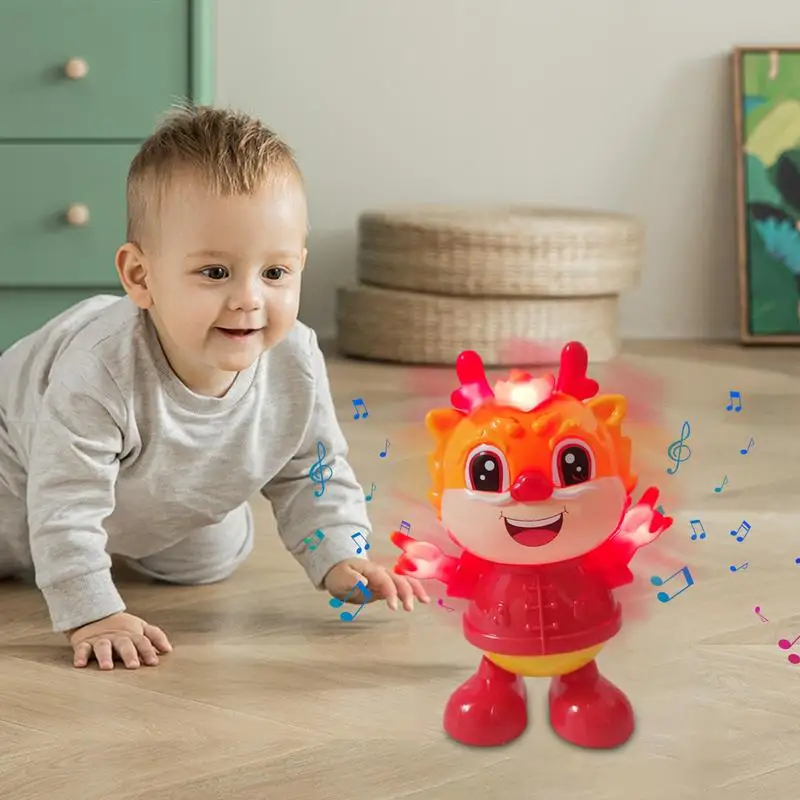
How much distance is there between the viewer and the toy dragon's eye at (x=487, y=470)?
0.81m

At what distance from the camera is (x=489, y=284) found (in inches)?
90.3

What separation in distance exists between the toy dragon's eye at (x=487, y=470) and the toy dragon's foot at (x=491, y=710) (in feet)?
0.39

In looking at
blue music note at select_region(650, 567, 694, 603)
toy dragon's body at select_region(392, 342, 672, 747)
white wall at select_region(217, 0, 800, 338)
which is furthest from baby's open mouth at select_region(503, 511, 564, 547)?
white wall at select_region(217, 0, 800, 338)

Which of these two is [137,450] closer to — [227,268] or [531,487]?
[227,268]

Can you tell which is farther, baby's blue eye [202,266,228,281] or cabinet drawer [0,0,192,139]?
cabinet drawer [0,0,192,139]

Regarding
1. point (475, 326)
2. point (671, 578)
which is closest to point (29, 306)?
point (475, 326)

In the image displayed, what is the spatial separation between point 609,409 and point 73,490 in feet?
1.41

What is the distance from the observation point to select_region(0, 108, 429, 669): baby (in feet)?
3.21

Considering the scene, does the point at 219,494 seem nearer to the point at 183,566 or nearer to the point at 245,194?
the point at 183,566

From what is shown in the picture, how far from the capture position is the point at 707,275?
2686 mm

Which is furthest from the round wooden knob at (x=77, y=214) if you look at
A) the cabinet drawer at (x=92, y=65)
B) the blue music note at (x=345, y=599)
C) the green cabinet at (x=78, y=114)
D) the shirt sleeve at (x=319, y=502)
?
the blue music note at (x=345, y=599)

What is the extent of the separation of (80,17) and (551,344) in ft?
2.92

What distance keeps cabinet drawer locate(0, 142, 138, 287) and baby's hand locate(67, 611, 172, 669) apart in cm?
112

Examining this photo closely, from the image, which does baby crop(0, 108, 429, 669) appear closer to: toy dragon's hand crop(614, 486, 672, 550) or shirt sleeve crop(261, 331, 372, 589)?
shirt sleeve crop(261, 331, 372, 589)
